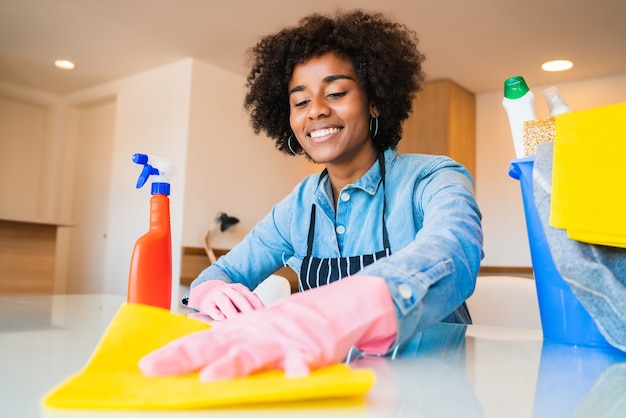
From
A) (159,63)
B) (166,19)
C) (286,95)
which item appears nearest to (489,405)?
(286,95)

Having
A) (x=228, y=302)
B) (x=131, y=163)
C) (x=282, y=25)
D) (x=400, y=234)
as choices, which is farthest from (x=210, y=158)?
(x=228, y=302)

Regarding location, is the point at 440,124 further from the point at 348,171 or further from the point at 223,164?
the point at 348,171

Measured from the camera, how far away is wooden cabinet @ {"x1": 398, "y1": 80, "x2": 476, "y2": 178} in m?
4.65

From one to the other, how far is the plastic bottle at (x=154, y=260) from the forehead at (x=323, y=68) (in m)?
0.58

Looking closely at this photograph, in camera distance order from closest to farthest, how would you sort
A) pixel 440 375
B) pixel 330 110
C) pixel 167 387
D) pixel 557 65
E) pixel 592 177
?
pixel 167 387 < pixel 440 375 < pixel 592 177 < pixel 330 110 < pixel 557 65

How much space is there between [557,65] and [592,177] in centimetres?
409

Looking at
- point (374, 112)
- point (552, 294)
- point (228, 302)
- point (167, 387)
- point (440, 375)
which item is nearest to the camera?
point (167, 387)

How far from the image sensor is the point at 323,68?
1.34 meters

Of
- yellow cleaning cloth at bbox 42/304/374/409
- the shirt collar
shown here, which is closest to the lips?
the shirt collar

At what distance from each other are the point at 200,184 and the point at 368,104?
3242mm

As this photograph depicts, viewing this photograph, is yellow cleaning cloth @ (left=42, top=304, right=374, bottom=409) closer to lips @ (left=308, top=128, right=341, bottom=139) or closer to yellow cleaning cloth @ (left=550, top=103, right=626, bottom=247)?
yellow cleaning cloth @ (left=550, top=103, right=626, bottom=247)

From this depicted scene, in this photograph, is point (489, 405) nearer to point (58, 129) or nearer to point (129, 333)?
point (129, 333)

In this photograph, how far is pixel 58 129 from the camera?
229 inches

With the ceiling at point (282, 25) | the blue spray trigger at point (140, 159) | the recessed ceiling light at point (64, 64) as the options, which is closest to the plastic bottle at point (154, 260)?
the blue spray trigger at point (140, 159)
